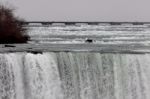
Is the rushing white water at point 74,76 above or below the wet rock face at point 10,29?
below

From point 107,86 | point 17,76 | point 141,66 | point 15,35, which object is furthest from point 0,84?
point 15,35

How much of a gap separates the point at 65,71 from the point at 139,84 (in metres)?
3.11

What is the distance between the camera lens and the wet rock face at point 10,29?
1462 inches

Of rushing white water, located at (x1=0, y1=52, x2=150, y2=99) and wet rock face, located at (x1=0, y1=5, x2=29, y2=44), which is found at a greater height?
wet rock face, located at (x1=0, y1=5, x2=29, y2=44)

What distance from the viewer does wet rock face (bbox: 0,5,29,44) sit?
3712 cm

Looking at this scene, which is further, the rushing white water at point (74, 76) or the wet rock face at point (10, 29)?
the wet rock face at point (10, 29)

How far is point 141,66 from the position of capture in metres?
25.5

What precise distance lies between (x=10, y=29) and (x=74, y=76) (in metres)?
14.0

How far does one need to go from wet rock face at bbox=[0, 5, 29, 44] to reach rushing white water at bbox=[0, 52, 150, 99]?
39.3ft

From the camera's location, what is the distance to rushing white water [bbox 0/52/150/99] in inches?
930

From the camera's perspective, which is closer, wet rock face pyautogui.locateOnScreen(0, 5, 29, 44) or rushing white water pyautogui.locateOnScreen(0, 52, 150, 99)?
rushing white water pyautogui.locateOnScreen(0, 52, 150, 99)

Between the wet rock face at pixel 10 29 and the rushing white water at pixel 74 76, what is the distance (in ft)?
39.3

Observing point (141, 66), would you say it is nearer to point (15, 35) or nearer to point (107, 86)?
point (107, 86)

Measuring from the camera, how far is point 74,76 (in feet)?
80.8
